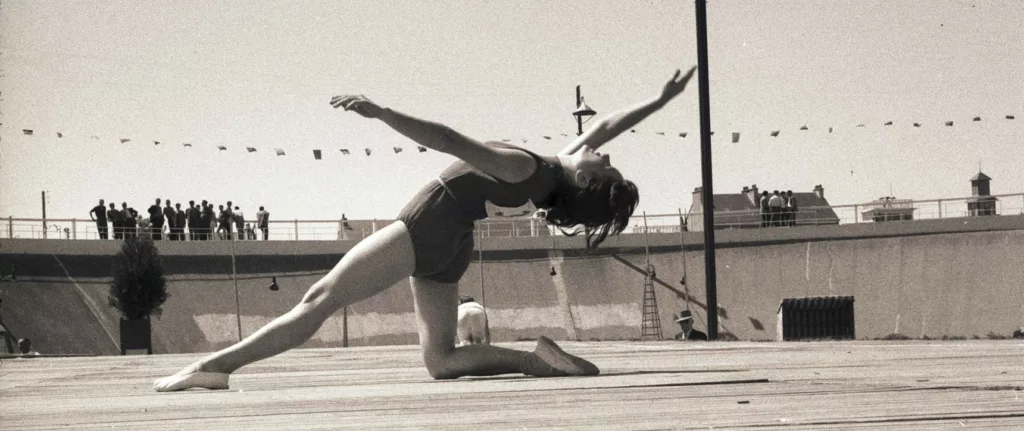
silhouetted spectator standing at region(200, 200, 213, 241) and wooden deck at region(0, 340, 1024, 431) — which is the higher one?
silhouetted spectator standing at region(200, 200, 213, 241)

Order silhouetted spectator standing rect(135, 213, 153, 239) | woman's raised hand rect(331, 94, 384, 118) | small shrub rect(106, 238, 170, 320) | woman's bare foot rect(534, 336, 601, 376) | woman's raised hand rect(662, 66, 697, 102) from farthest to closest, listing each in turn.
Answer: silhouetted spectator standing rect(135, 213, 153, 239) → small shrub rect(106, 238, 170, 320) → woman's raised hand rect(662, 66, 697, 102) → woman's bare foot rect(534, 336, 601, 376) → woman's raised hand rect(331, 94, 384, 118)

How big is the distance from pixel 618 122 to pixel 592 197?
1.62 ft

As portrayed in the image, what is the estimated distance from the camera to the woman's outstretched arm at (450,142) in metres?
3.65

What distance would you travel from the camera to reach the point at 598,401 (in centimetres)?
286

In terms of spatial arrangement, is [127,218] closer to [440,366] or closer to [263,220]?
[263,220]

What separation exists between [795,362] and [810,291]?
106 ft

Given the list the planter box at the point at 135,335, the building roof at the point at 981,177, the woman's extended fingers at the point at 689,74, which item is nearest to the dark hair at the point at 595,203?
the woman's extended fingers at the point at 689,74

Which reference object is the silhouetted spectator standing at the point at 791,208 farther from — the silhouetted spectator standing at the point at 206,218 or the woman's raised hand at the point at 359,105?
the woman's raised hand at the point at 359,105

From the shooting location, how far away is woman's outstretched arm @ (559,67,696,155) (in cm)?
439

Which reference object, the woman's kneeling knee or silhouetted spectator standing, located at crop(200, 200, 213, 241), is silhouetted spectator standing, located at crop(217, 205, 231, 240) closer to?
silhouetted spectator standing, located at crop(200, 200, 213, 241)

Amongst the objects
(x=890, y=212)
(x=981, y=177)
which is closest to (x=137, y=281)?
(x=890, y=212)

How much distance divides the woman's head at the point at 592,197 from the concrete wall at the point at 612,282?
2900 cm

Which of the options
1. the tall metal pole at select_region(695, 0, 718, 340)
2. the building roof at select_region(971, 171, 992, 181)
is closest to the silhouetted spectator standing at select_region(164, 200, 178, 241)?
the tall metal pole at select_region(695, 0, 718, 340)

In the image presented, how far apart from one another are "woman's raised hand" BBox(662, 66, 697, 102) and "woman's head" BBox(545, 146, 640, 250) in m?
0.56
